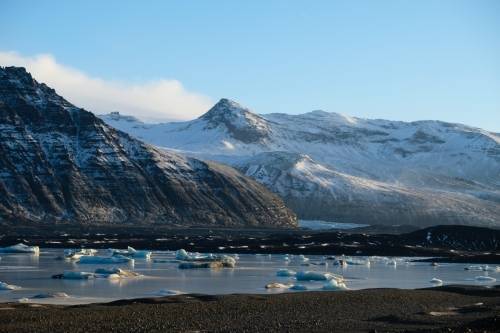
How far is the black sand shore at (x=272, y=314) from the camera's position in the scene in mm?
34688

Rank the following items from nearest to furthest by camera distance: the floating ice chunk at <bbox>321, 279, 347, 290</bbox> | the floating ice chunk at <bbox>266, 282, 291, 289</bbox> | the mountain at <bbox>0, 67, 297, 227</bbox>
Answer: the floating ice chunk at <bbox>321, 279, 347, 290</bbox>, the floating ice chunk at <bbox>266, 282, 291, 289</bbox>, the mountain at <bbox>0, 67, 297, 227</bbox>

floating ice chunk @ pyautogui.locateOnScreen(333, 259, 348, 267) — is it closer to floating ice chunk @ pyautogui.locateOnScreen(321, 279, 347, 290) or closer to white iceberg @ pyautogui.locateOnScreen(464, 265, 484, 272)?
white iceberg @ pyautogui.locateOnScreen(464, 265, 484, 272)

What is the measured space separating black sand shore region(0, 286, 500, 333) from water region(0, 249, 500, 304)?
5164 mm

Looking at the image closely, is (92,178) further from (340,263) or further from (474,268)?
(474,268)

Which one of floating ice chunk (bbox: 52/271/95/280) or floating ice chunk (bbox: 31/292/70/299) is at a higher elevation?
floating ice chunk (bbox: 52/271/95/280)

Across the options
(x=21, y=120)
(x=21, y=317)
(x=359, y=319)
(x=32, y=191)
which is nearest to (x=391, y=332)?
(x=359, y=319)

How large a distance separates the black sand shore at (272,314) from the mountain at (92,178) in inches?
4155

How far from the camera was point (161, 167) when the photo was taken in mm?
177875

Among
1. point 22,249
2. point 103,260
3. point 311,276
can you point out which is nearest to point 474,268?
point 311,276

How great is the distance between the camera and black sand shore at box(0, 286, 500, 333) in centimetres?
3469

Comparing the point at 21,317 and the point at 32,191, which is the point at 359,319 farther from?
the point at 32,191

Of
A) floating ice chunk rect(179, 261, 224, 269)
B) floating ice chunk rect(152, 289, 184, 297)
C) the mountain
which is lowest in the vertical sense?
floating ice chunk rect(152, 289, 184, 297)

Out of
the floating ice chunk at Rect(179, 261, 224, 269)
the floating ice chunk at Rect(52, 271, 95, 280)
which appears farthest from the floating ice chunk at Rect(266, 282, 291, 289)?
the floating ice chunk at Rect(179, 261, 224, 269)

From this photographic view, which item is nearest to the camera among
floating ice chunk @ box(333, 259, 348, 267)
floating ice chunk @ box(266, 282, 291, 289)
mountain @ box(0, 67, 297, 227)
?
floating ice chunk @ box(266, 282, 291, 289)
